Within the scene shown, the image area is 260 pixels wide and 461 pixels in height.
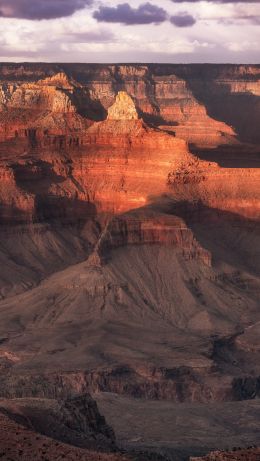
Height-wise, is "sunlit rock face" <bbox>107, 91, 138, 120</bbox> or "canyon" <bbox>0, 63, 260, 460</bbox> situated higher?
"sunlit rock face" <bbox>107, 91, 138, 120</bbox>

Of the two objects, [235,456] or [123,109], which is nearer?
[235,456]

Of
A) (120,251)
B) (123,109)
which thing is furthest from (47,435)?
(123,109)

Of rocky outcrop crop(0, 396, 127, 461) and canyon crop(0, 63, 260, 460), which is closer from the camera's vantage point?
rocky outcrop crop(0, 396, 127, 461)

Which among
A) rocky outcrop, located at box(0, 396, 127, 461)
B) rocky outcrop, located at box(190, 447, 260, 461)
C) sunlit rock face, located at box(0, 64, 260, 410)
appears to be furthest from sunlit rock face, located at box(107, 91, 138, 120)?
rocky outcrop, located at box(190, 447, 260, 461)

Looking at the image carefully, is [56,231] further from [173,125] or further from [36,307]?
[173,125]

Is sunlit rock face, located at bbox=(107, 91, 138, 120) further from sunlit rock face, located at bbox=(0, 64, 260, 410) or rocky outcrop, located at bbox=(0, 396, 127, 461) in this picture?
rocky outcrop, located at bbox=(0, 396, 127, 461)

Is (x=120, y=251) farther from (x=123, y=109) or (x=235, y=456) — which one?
(x=235, y=456)

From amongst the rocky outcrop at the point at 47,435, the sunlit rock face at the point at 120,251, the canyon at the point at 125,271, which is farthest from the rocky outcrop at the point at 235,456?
the sunlit rock face at the point at 120,251

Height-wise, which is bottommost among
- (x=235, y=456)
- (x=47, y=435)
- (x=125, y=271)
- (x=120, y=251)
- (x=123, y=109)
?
(x=125, y=271)

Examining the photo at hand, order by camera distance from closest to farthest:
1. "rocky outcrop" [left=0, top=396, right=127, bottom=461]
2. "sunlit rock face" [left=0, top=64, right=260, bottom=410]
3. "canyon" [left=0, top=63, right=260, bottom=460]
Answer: "rocky outcrop" [left=0, top=396, right=127, bottom=461] → "canyon" [left=0, top=63, right=260, bottom=460] → "sunlit rock face" [left=0, top=64, right=260, bottom=410]
